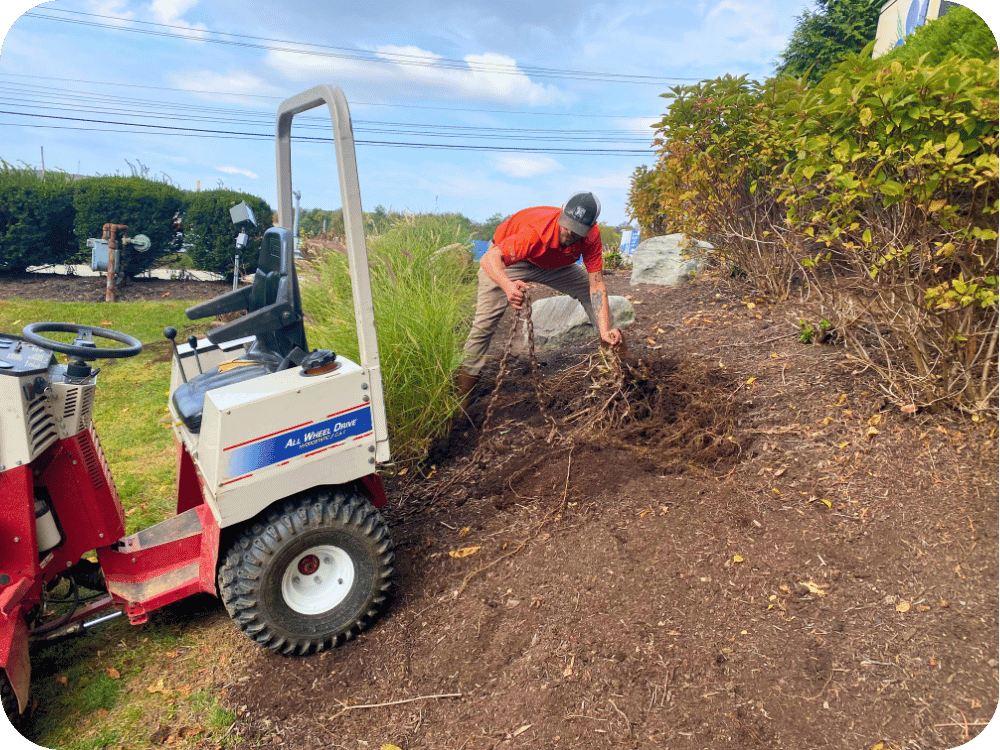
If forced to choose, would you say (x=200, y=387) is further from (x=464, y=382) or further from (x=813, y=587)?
(x=813, y=587)

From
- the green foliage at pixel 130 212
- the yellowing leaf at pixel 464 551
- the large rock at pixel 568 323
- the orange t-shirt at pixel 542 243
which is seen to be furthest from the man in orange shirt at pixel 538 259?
the green foliage at pixel 130 212

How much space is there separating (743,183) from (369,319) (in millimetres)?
4508

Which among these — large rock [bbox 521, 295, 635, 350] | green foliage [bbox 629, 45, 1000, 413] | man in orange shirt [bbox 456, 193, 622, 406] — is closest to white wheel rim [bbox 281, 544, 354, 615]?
man in orange shirt [bbox 456, 193, 622, 406]

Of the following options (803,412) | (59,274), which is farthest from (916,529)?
(59,274)

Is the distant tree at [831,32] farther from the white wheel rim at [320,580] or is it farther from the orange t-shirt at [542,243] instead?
the white wheel rim at [320,580]

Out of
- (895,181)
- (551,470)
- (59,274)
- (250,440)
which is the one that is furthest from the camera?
(59,274)

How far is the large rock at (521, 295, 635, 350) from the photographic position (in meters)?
5.95

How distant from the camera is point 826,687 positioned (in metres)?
2.33

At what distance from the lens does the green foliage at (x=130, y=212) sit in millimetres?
12367

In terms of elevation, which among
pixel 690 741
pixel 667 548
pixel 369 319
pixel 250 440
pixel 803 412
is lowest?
pixel 690 741

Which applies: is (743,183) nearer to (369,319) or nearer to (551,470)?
(551,470)

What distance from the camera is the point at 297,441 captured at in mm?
2617

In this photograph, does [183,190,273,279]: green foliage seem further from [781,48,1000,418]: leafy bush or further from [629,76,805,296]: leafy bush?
[781,48,1000,418]: leafy bush

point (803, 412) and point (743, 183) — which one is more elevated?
point (743, 183)
